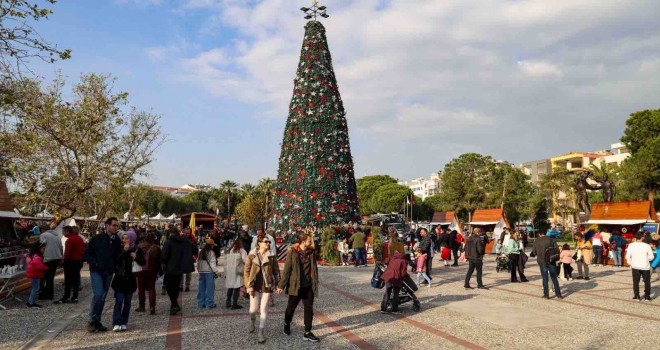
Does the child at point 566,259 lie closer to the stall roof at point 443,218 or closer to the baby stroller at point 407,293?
the baby stroller at point 407,293

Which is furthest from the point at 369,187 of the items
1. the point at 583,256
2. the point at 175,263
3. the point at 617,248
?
the point at 175,263

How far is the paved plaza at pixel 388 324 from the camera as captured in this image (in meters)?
6.91

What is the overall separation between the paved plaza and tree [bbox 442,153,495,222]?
151ft

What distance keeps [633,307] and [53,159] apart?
70.0 ft

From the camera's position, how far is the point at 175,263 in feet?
29.8

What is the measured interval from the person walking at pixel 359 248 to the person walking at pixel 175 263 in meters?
10.4

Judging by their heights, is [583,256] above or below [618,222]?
below

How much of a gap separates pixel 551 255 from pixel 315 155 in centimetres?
1248

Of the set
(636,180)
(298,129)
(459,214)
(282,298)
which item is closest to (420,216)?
(459,214)

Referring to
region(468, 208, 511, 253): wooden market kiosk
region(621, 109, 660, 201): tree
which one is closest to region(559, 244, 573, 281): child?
region(468, 208, 511, 253): wooden market kiosk

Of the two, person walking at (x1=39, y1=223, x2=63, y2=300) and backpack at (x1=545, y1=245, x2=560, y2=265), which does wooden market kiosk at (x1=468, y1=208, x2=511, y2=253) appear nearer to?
backpack at (x1=545, y1=245, x2=560, y2=265)

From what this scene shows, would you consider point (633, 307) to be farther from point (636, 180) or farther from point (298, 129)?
point (636, 180)

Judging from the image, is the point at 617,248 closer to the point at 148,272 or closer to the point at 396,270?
the point at 396,270

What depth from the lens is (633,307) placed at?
33.1 ft
